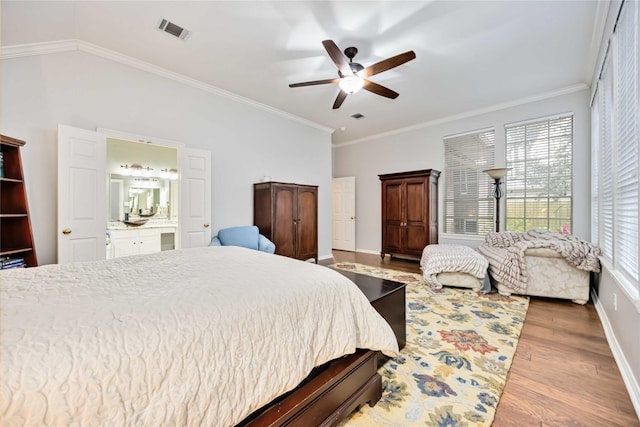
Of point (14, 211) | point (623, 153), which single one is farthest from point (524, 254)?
point (14, 211)

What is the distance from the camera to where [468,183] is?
17.1 feet

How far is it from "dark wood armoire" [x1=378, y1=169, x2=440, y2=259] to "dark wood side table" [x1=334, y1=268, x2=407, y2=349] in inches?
137

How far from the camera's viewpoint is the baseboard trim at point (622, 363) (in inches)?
60.0

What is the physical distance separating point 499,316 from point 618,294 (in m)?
0.93

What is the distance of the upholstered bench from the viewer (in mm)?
3443

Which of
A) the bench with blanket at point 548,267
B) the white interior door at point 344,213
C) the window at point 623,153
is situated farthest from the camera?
the white interior door at point 344,213

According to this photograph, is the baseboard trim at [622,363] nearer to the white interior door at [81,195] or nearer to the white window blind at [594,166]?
the white window blind at [594,166]

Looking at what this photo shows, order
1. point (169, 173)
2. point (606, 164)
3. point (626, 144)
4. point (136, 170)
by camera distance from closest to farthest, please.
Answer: point (626, 144), point (606, 164), point (136, 170), point (169, 173)

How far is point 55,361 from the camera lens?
26.3 inches

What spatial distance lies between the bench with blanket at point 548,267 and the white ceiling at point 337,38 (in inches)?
90.9

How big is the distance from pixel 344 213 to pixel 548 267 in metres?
4.58

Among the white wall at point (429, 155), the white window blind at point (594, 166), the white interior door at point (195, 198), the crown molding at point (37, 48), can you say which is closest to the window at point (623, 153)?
the white window blind at point (594, 166)

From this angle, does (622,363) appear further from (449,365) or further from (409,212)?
(409,212)

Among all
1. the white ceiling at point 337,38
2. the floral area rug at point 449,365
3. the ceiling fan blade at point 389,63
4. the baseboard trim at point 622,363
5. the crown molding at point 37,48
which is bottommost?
the floral area rug at point 449,365
